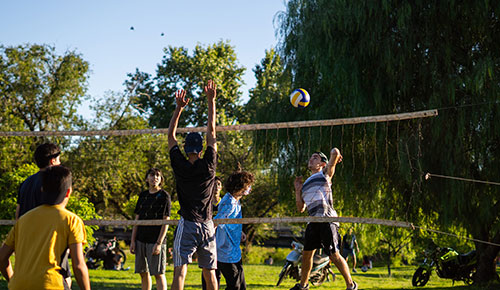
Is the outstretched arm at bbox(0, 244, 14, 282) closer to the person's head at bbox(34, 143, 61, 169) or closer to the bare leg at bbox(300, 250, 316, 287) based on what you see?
the person's head at bbox(34, 143, 61, 169)

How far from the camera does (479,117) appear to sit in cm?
1238

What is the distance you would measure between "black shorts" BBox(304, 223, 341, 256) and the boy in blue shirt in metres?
0.98

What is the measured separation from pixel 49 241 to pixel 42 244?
52 mm

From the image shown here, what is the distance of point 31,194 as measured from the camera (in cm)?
543

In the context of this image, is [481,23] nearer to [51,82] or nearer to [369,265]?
[369,265]

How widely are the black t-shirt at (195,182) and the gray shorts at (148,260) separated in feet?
5.70

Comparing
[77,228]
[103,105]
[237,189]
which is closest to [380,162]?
[237,189]

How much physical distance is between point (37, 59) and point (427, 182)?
21.1 m

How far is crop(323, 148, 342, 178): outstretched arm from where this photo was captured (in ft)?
23.1

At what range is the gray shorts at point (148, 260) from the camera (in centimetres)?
741

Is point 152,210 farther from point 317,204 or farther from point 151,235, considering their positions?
point 317,204

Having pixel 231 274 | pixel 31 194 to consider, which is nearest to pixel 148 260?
pixel 231 274

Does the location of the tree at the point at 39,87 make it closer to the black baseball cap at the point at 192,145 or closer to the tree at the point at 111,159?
the tree at the point at 111,159

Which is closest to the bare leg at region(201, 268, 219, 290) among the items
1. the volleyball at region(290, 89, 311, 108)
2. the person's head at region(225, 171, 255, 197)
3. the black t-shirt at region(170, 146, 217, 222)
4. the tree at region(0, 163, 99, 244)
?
the black t-shirt at region(170, 146, 217, 222)
